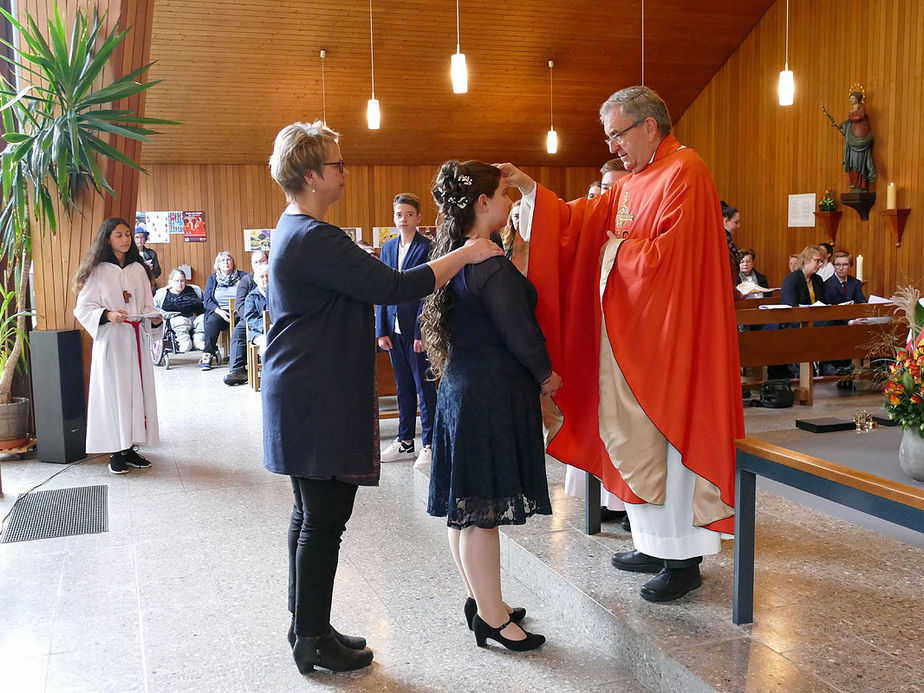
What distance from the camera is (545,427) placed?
9.22 ft

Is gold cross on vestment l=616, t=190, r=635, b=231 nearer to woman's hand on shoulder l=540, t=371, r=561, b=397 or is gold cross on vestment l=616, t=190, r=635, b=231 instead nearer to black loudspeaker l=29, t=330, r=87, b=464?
woman's hand on shoulder l=540, t=371, r=561, b=397

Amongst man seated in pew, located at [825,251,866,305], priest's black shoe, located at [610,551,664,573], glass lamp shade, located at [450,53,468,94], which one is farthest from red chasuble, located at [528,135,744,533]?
man seated in pew, located at [825,251,866,305]

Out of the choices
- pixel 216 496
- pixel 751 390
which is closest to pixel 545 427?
pixel 216 496

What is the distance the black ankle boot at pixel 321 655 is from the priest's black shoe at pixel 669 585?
90 centimetres

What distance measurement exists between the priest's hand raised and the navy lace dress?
28 centimetres

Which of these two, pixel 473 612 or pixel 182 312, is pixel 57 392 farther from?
pixel 182 312

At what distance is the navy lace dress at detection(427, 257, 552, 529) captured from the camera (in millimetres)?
2355

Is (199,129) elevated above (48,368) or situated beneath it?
elevated above

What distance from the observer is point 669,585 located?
2555mm

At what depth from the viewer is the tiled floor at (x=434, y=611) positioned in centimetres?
229

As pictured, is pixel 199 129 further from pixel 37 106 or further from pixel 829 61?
pixel 829 61

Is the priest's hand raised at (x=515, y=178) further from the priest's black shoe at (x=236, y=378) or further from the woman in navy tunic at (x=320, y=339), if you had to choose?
the priest's black shoe at (x=236, y=378)

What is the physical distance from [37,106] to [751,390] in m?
5.66

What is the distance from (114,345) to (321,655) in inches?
118
